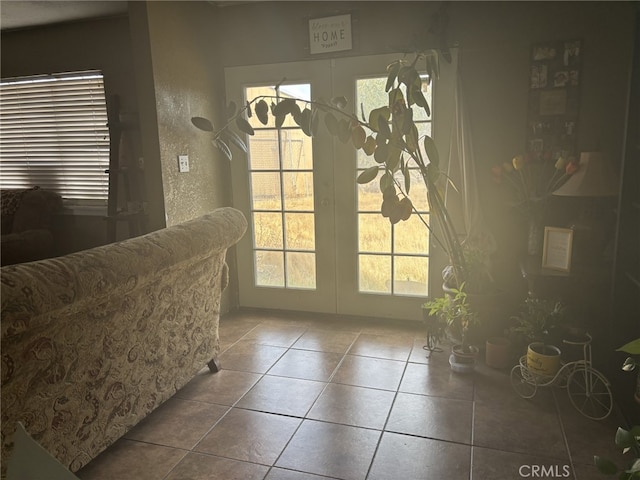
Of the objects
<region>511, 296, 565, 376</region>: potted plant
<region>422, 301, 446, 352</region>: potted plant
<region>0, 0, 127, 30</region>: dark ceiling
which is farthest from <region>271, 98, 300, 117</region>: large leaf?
<region>511, 296, 565, 376</region>: potted plant

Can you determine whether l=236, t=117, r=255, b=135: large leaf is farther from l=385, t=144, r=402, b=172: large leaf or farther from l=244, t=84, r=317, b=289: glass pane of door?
l=385, t=144, r=402, b=172: large leaf

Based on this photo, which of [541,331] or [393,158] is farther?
[393,158]

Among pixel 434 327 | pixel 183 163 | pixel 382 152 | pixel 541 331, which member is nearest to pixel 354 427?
pixel 434 327

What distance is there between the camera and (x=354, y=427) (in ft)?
7.62

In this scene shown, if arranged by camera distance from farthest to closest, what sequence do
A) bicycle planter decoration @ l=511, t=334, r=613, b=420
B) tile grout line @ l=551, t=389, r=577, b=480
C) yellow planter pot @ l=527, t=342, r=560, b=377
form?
yellow planter pot @ l=527, t=342, r=560, b=377
bicycle planter decoration @ l=511, t=334, r=613, b=420
tile grout line @ l=551, t=389, r=577, b=480

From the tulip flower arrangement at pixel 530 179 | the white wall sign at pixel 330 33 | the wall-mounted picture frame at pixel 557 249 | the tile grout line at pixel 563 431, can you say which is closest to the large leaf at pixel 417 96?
the tulip flower arrangement at pixel 530 179

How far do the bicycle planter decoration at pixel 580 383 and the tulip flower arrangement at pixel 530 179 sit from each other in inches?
34.9

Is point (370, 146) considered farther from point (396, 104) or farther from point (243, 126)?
point (243, 126)

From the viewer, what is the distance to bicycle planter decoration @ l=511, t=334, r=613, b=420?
7.74 feet

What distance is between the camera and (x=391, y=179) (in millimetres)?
2836

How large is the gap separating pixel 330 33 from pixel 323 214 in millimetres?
1341

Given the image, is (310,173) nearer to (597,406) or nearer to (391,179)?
(391,179)

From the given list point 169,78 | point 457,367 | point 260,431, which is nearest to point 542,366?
point 457,367

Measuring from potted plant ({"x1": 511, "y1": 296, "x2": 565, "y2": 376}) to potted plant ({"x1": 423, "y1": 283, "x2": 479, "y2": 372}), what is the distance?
308 mm
